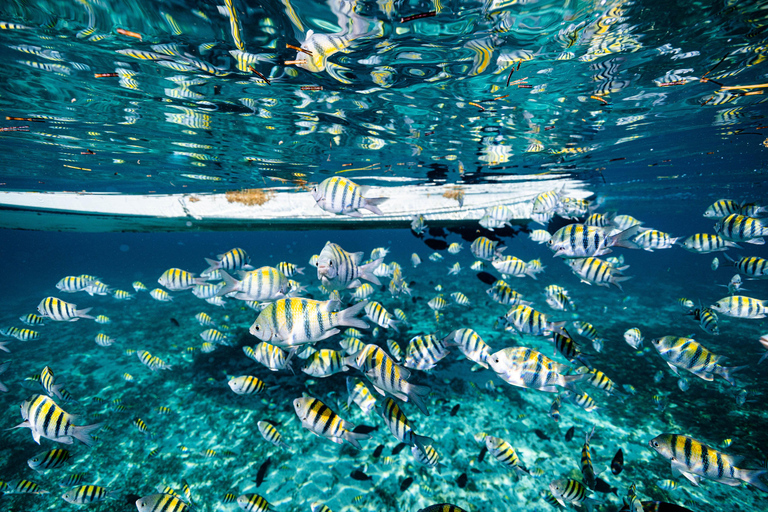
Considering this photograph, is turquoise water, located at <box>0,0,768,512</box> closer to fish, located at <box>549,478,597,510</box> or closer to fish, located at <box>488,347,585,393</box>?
fish, located at <box>549,478,597,510</box>

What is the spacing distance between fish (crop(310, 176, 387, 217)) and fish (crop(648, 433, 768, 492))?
4.40 m

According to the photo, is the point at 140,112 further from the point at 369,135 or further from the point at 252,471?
the point at 252,471

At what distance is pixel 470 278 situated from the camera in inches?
1091

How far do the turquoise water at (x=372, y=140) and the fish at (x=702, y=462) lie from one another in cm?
283

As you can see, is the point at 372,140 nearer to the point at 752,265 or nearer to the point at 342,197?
the point at 342,197

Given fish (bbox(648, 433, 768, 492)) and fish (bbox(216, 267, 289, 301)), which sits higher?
fish (bbox(216, 267, 289, 301))

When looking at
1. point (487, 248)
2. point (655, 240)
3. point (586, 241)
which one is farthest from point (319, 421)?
point (655, 240)

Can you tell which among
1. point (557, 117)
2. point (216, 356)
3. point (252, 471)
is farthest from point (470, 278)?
point (252, 471)

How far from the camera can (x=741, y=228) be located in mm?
5238

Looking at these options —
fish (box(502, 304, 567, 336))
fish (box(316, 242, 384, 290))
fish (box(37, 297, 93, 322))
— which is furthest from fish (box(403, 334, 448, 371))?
fish (box(37, 297, 93, 322))

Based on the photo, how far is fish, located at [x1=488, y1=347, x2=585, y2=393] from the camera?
431 cm

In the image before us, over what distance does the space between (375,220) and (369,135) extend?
4243 millimetres

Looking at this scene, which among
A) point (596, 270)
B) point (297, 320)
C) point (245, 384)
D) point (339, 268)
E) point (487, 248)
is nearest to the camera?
point (297, 320)

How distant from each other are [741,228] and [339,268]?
23.3ft
